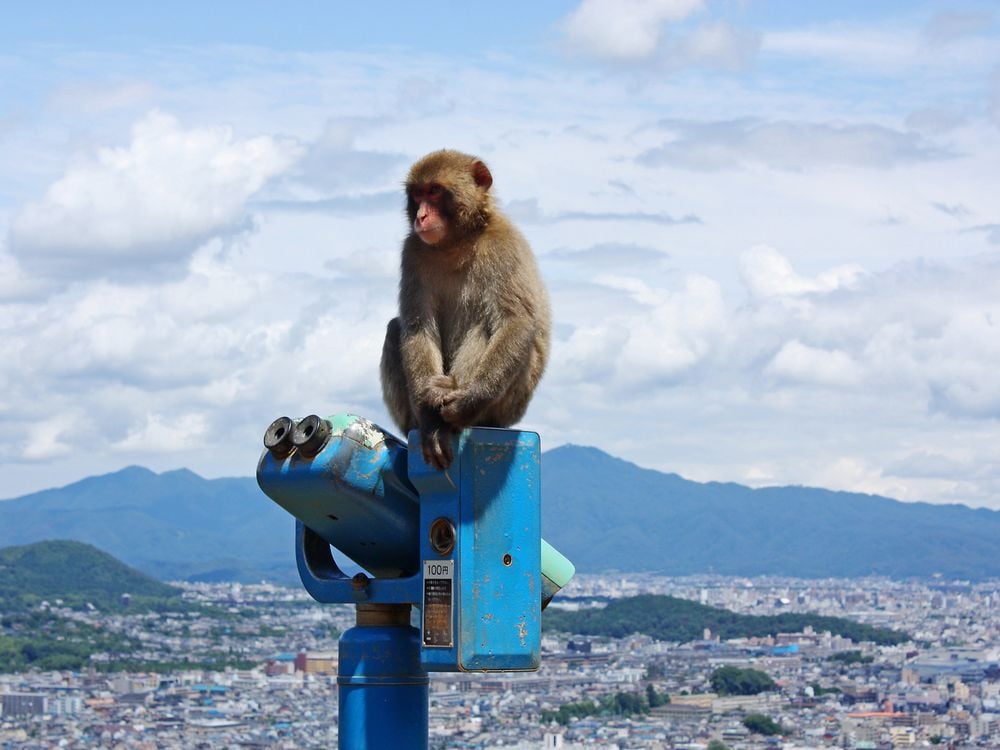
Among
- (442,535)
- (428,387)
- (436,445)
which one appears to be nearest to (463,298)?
(428,387)

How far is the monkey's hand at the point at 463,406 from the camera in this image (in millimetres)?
4039

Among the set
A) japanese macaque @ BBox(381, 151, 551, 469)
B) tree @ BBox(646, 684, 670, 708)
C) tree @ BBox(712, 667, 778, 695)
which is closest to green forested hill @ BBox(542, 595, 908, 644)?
tree @ BBox(712, 667, 778, 695)

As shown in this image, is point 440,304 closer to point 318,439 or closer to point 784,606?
point 318,439

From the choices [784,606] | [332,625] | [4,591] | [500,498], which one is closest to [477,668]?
[500,498]

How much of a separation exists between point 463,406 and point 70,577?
10258 centimetres

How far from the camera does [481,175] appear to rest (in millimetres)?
4633

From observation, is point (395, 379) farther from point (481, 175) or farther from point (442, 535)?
point (442, 535)

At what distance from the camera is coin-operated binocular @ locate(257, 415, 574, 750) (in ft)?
11.9

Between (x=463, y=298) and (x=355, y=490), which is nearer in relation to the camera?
(x=355, y=490)

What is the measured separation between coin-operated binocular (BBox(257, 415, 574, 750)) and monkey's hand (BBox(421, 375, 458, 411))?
225 mm

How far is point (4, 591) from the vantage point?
9219 cm

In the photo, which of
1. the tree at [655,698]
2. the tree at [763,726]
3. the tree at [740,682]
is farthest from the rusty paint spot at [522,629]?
the tree at [740,682]

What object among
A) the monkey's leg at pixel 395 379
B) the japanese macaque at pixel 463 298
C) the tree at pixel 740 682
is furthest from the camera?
the tree at pixel 740 682

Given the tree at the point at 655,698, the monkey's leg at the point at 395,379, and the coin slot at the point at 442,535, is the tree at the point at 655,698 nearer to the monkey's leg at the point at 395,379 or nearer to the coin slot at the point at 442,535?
the monkey's leg at the point at 395,379
